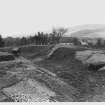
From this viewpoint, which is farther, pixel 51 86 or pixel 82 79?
pixel 82 79

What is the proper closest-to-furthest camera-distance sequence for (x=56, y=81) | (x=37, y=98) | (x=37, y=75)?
(x=37, y=98), (x=56, y=81), (x=37, y=75)

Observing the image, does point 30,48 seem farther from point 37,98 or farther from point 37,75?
point 37,98

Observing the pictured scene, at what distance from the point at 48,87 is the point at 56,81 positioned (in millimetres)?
860

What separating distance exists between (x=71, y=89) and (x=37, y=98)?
2.02 m

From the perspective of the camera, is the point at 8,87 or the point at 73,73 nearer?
the point at 8,87

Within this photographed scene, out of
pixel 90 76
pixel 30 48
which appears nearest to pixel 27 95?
pixel 90 76

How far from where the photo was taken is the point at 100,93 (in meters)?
7.51

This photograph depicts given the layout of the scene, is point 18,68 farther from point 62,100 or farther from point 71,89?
point 62,100

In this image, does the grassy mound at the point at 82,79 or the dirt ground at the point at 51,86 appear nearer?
the dirt ground at the point at 51,86

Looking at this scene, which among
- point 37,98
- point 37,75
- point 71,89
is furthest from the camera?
point 37,75

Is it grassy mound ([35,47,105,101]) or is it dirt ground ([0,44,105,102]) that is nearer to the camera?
dirt ground ([0,44,105,102])

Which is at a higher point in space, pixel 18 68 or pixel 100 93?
pixel 18 68

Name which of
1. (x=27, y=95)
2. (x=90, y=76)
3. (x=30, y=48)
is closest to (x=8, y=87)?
(x=27, y=95)

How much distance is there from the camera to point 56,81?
27.6 feet
